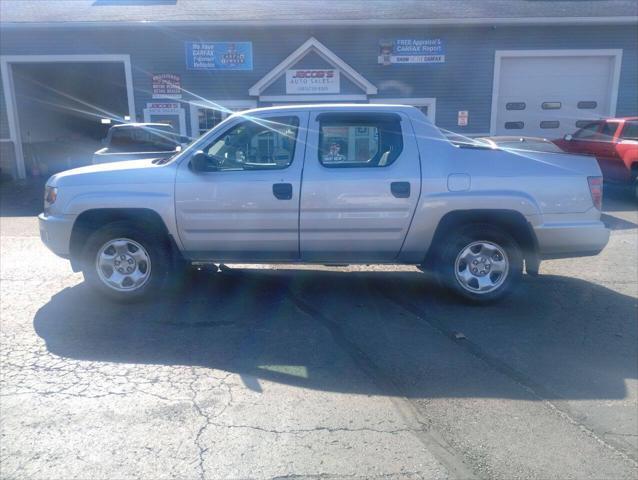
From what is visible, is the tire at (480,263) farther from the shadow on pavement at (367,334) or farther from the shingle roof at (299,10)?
the shingle roof at (299,10)

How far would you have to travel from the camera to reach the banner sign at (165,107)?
16797 mm

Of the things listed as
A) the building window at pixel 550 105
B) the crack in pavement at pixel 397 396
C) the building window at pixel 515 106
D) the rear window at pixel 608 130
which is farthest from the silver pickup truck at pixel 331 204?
the building window at pixel 550 105

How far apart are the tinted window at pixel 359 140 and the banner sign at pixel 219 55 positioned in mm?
11532

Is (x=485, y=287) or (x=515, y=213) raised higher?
(x=515, y=213)

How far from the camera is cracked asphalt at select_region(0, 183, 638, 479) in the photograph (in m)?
3.32

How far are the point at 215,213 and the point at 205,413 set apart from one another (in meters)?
2.40

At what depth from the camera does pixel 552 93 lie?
17.2m

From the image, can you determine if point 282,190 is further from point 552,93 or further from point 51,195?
point 552,93

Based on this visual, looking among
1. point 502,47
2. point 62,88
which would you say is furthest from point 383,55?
point 62,88

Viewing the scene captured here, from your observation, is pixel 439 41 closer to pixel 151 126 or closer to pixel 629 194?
pixel 629 194

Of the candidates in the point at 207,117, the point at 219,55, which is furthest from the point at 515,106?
the point at 207,117

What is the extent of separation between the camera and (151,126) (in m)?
12.5

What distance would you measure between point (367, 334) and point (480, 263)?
1.53m

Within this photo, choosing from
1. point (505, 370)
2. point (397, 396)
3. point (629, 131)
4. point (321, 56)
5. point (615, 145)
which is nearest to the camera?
point (397, 396)
